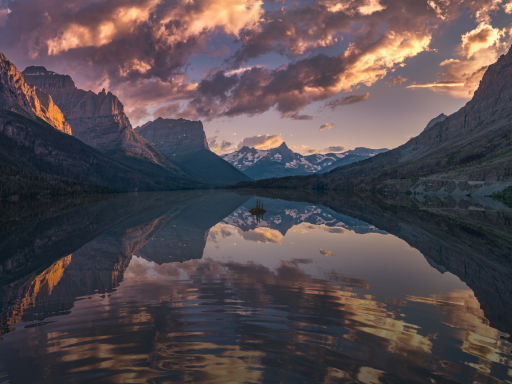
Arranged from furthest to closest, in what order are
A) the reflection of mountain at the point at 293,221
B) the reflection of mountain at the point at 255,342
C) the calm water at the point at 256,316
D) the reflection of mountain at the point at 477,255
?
the reflection of mountain at the point at 293,221 < the reflection of mountain at the point at 477,255 < the calm water at the point at 256,316 < the reflection of mountain at the point at 255,342

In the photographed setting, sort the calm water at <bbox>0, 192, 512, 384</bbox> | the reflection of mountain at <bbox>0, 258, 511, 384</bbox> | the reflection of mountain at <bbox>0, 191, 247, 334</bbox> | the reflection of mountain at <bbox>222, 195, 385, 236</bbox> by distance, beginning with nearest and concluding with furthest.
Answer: the reflection of mountain at <bbox>0, 258, 511, 384</bbox> → the calm water at <bbox>0, 192, 512, 384</bbox> → the reflection of mountain at <bbox>0, 191, 247, 334</bbox> → the reflection of mountain at <bbox>222, 195, 385, 236</bbox>

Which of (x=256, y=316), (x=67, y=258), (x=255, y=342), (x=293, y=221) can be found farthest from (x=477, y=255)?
(x=67, y=258)

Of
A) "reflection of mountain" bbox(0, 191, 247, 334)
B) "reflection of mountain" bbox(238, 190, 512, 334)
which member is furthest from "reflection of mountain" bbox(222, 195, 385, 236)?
"reflection of mountain" bbox(0, 191, 247, 334)

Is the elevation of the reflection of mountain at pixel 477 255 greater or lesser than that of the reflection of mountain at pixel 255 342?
greater

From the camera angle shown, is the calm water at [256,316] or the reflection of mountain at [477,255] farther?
the reflection of mountain at [477,255]

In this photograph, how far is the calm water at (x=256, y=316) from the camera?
954 centimetres

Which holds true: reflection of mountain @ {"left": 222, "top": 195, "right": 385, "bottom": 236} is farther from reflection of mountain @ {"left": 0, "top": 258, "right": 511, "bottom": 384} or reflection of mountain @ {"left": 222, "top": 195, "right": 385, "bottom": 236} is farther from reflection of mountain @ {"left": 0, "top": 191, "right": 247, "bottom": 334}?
reflection of mountain @ {"left": 0, "top": 258, "right": 511, "bottom": 384}

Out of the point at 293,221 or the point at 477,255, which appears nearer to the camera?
the point at 477,255

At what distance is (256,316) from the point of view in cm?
1366

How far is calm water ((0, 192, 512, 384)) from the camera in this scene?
9.54m

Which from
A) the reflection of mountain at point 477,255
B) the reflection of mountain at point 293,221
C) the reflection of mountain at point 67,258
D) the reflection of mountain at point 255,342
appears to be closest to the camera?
the reflection of mountain at point 255,342

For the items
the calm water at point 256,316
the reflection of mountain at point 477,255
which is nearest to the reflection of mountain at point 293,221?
the reflection of mountain at point 477,255

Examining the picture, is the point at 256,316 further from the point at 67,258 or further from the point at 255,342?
the point at 67,258

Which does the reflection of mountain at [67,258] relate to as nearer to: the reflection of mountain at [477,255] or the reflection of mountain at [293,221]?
the reflection of mountain at [293,221]
